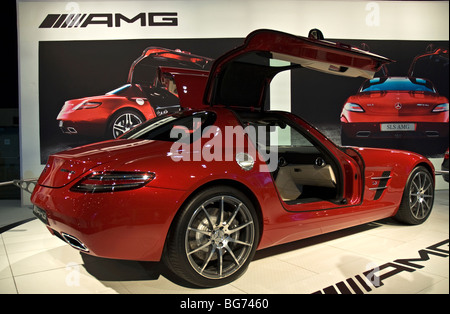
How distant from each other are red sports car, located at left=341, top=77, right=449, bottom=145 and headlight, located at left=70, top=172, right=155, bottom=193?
4915 millimetres

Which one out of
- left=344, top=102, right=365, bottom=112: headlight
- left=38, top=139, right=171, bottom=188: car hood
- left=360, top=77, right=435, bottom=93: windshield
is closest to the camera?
left=38, top=139, right=171, bottom=188: car hood

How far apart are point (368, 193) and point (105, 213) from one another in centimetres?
241

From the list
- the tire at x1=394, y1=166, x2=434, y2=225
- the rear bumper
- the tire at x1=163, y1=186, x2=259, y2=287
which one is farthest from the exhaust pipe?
the tire at x1=394, y1=166, x2=434, y2=225

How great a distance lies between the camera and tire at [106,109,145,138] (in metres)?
5.50

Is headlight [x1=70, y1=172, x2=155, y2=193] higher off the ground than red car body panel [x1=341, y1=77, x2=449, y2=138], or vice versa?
red car body panel [x1=341, y1=77, x2=449, y2=138]

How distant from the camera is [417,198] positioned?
3742mm

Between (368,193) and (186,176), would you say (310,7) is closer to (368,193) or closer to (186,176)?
(368,193)

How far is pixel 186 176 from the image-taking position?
81.2 inches

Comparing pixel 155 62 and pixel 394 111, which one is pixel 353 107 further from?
pixel 155 62

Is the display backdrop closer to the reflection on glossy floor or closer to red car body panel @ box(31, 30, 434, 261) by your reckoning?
the reflection on glossy floor

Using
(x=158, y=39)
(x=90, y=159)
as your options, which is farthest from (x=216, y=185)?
(x=158, y=39)

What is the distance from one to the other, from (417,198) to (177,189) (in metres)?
2.97

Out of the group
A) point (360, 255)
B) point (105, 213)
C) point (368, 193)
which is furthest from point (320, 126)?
point (105, 213)

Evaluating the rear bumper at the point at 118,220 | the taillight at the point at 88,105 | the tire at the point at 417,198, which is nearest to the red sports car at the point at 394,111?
the tire at the point at 417,198
